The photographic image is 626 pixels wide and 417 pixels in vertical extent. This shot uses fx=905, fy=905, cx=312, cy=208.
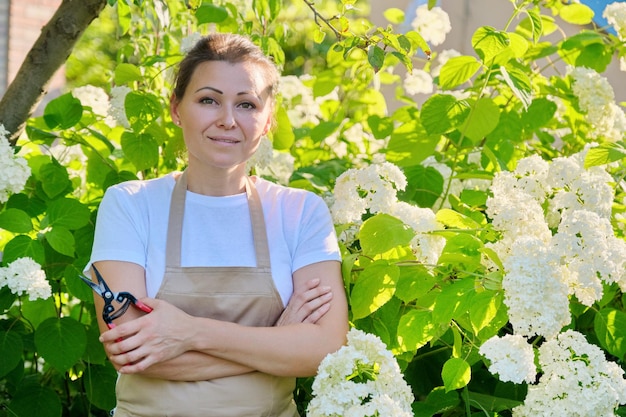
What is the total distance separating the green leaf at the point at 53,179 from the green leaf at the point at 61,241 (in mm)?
201

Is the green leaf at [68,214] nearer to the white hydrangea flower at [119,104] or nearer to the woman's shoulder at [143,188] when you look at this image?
the woman's shoulder at [143,188]

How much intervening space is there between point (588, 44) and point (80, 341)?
1.76 m

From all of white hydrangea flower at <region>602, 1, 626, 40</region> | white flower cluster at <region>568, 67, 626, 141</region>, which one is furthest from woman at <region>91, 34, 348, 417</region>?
white hydrangea flower at <region>602, 1, 626, 40</region>

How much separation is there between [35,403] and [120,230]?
2.35ft

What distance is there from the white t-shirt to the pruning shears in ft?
0.36

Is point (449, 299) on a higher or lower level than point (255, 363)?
higher

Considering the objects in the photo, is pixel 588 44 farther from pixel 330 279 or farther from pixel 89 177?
pixel 89 177

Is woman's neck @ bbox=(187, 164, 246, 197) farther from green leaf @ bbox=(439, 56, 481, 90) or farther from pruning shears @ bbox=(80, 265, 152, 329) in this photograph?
green leaf @ bbox=(439, 56, 481, 90)

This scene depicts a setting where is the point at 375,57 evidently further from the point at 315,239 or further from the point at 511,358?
the point at 511,358

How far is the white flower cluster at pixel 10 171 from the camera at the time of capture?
6.89 ft

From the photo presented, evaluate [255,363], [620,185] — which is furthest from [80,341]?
[620,185]

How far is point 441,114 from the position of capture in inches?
91.3

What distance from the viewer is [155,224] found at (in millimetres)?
1958

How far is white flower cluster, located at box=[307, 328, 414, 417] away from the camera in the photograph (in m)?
1.53
